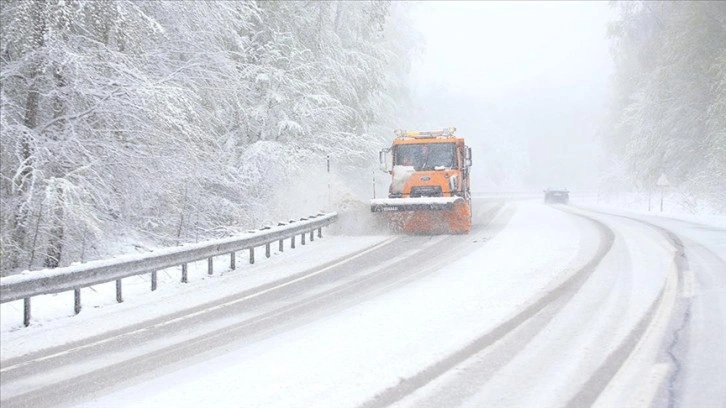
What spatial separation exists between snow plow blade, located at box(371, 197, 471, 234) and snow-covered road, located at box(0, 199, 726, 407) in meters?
5.22

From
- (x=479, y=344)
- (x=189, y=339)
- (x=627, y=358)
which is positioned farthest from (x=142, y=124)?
(x=627, y=358)

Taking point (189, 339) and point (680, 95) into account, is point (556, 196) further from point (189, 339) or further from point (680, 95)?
point (189, 339)

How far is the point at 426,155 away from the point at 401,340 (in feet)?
40.7

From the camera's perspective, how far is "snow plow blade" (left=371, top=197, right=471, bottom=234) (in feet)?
55.0

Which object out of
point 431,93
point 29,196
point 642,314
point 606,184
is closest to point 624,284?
point 642,314

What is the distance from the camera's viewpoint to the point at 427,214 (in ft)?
56.4

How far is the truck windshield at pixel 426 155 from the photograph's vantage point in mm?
18281

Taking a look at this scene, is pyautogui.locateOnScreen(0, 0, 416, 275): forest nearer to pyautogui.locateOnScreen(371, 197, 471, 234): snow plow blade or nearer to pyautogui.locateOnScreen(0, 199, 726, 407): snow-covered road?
pyautogui.locateOnScreen(0, 199, 726, 407): snow-covered road

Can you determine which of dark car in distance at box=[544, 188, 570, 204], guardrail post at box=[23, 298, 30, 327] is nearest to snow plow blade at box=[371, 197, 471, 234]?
guardrail post at box=[23, 298, 30, 327]

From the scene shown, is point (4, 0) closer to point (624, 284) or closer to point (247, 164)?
point (247, 164)

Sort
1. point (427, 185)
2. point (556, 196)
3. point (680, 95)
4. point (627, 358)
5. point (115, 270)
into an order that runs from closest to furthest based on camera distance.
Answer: point (627, 358), point (115, 270), point (427, 185), point (680, 95), point (556, 196)

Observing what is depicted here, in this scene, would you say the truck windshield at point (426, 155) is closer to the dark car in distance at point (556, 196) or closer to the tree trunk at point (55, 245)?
the tree trunk at point (55, 245)

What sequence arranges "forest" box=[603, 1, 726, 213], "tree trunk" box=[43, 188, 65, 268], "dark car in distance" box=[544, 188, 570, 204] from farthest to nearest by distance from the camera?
"dark car in distance" box=[544, 188, 570, 204]
"forest" box=[603, 1, 726, 213]
"tree trunk" box=[43, 188, 65, 268]

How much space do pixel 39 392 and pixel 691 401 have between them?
5223 millimetres
